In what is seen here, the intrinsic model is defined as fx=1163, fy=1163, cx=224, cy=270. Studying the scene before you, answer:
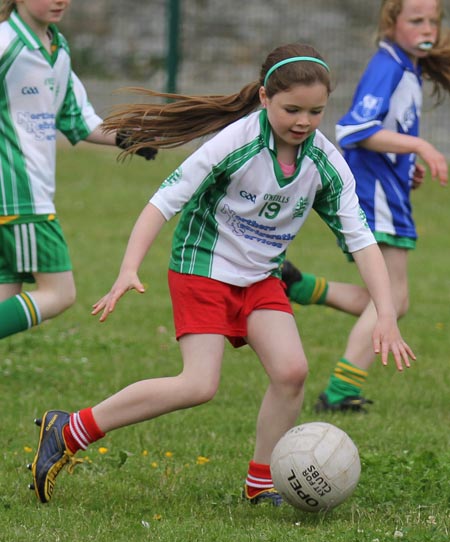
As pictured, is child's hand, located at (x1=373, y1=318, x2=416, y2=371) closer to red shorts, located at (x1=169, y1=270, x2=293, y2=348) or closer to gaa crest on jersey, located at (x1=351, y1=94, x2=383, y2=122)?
red shorts, located at (x1=169, y1=270, x2=293, y2=348)

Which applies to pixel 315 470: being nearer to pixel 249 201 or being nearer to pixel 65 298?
pixel 249 201

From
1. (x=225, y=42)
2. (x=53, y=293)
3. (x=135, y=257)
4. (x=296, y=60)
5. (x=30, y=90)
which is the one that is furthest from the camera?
(x=225, y=42)

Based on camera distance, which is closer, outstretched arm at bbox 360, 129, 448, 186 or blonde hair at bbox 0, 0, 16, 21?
outstretched arm at bbox 360, 129, 448, 186

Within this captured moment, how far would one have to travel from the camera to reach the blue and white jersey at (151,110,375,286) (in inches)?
177

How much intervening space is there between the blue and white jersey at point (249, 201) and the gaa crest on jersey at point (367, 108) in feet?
5.00

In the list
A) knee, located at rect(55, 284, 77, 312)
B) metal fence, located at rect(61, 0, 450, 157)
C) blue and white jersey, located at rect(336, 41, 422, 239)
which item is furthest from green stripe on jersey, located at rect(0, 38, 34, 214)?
metal fence, located at rect(61, 0, 450, 157)

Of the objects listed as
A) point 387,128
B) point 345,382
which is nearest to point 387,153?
point 387,128

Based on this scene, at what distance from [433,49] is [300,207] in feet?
7.36

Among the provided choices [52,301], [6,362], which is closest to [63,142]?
[6,362]

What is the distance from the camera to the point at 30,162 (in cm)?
575

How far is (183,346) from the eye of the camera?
462 centimetres

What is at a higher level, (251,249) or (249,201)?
(249,201)

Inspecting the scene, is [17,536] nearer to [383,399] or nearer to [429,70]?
[383,399]

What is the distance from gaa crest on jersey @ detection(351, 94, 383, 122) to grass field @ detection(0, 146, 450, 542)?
159 cm
